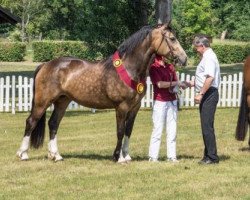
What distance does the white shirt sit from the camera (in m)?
9.28

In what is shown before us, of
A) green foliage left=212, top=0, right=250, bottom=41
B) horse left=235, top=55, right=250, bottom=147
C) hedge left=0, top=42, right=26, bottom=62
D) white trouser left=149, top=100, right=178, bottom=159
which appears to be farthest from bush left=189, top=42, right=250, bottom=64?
white trouser left=149, top=100, right=178, bottom=159

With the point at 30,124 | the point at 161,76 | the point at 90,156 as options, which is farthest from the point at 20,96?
the point at 161,76

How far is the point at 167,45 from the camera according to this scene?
9336mm

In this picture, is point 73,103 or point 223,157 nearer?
point 223,157

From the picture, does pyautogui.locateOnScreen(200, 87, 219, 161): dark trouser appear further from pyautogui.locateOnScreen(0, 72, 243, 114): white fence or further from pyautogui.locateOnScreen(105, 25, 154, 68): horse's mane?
pyautogui.locateOnScreen(0, 72, 243, 114): white fence

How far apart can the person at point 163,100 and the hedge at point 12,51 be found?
147 ft

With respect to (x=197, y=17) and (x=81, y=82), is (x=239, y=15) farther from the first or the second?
(x=81, y=82)

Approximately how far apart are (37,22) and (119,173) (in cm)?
6330

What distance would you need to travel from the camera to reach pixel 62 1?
221 feet

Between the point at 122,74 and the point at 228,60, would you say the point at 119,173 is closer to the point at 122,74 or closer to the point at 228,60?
the point at 122,74

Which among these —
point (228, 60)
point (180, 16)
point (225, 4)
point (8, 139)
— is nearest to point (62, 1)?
point (180, 16)

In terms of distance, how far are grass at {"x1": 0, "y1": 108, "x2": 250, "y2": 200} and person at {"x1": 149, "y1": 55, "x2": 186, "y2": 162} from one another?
0.37m

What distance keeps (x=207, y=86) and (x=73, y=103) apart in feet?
37.3

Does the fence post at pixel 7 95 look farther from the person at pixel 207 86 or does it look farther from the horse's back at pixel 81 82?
the person at pixel 207 86
